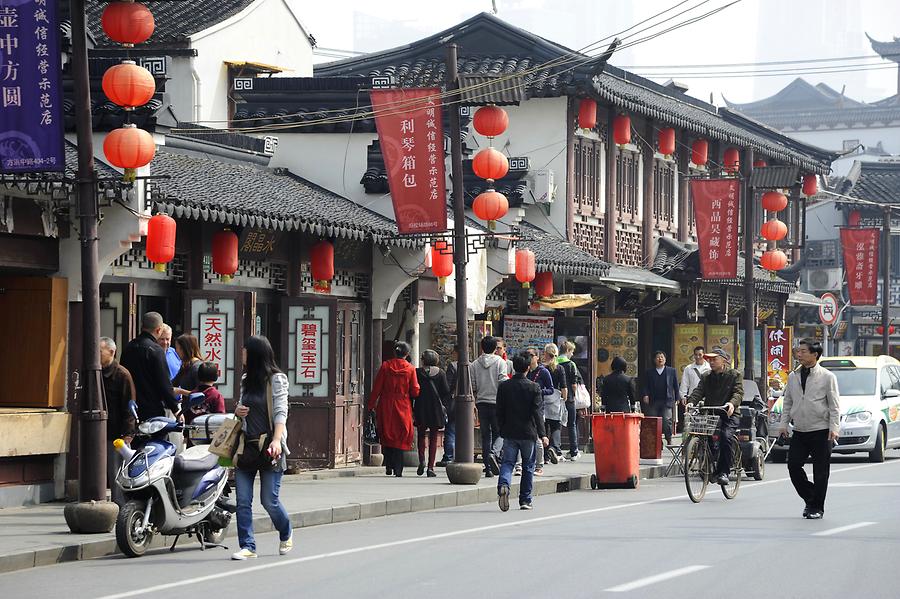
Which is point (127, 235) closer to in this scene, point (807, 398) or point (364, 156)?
point (807, 398)

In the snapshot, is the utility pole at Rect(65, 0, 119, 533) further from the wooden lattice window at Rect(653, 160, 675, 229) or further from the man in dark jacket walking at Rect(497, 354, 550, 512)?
the wooden lattice window at Rect(653, 160, 675, 229)

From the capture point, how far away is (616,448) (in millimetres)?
21859

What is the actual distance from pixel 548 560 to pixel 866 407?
1650cm

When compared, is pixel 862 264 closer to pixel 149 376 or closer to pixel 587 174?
pixel 587 174

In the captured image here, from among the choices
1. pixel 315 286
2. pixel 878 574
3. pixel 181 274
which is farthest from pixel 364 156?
pixel 878 574

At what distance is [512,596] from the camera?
10.9 meters

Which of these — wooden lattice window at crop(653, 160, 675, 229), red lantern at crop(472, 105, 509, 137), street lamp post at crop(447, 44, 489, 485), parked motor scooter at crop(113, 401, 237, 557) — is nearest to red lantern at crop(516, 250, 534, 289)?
red lantern at crop(472, 105, 509, 137)

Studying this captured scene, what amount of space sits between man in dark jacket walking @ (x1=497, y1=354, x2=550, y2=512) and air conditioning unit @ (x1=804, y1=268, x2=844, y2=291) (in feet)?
127

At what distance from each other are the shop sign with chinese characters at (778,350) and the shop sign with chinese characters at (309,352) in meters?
19.9

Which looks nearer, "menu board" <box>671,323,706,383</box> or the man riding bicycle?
the man riding bicycle

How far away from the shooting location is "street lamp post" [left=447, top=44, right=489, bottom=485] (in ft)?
68.7

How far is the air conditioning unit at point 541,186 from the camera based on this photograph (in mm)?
33188

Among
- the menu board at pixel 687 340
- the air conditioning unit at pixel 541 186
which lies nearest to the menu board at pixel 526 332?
the air conditioning unit at pixel 541 186

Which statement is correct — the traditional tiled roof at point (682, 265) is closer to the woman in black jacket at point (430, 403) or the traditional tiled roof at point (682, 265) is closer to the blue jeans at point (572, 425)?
the blue jeans at point (572, 425)
